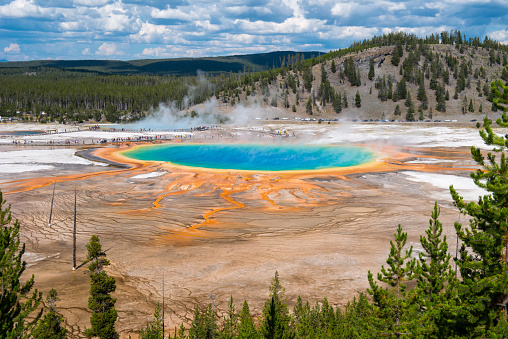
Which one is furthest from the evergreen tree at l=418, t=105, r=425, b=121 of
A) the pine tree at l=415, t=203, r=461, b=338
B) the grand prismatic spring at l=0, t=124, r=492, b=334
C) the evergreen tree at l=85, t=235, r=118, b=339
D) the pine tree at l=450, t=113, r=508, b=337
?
the pine tree at l=450, t=113, r=508, b=337

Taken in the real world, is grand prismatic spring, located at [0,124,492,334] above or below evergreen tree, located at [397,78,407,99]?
below

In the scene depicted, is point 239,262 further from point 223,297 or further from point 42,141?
point 42,141

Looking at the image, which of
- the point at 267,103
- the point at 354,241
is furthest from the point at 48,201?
the point at 267,103

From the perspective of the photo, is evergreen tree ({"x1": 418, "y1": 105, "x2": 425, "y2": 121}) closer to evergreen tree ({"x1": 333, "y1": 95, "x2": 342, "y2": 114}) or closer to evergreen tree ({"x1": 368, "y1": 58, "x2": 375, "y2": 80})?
evergreen tree ({"x1": 333, "y1": 95, "x2": 342, "y2": 114})

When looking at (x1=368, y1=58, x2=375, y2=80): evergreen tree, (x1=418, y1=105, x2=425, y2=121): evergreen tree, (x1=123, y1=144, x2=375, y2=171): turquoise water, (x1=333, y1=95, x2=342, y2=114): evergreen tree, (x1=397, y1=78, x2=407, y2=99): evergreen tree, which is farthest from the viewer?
(x1=368, y1=58, x2=375, y2=80): evergreen tree

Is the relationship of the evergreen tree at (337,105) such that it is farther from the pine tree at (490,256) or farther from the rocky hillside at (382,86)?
the pine tree at (490,256)

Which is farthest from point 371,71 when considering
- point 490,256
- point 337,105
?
point 490,256
